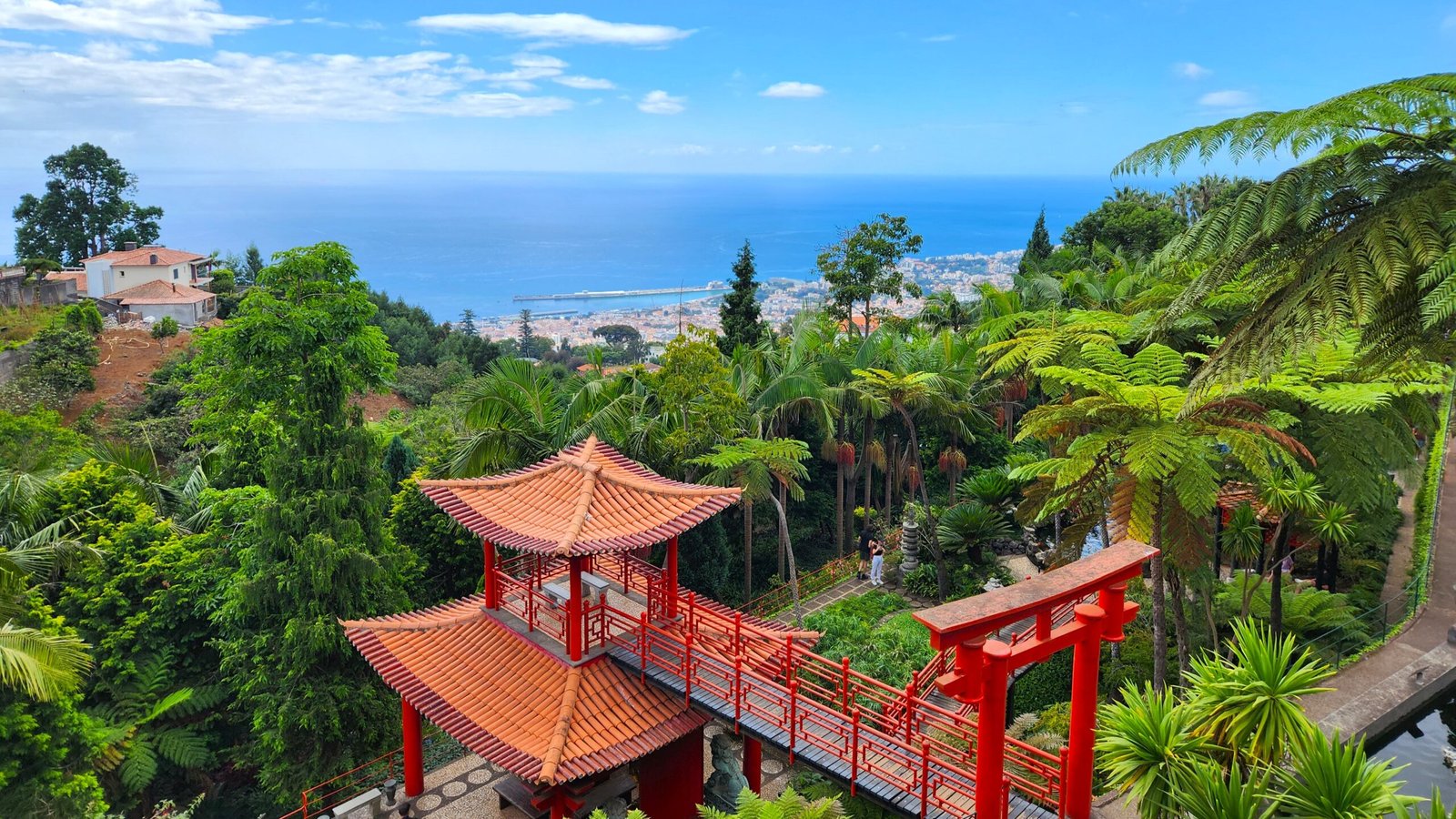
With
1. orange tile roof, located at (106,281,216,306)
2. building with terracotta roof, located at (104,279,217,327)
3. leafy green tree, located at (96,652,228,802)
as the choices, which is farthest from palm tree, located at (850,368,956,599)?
orange tile roof, located at (106,281,216,306)

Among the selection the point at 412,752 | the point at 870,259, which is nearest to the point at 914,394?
the point at 870,259

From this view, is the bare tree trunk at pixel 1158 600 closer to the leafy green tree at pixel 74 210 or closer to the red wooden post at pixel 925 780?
the red wooden post at pixel 925 780

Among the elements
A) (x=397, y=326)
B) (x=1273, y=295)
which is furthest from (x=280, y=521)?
(x=397, y=326)

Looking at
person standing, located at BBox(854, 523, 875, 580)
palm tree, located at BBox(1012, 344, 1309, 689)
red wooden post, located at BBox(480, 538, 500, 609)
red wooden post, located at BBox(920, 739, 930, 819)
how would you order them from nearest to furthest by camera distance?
red wooden post, located at BBox(920, 739, 930, 819)
palm tree, located at BBox(1012, 344, 1309, 689)
red wooden post, located at BBox(480, 538, 500, 609)
person standing, located at BBox(854, 523, 875, 580)

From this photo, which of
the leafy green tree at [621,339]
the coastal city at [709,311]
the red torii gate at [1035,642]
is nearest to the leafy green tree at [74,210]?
the leafy green tree at [621,339]

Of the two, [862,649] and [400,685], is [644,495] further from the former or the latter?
[862,649]

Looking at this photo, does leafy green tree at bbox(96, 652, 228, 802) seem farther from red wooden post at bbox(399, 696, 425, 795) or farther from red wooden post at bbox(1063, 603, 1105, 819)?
red wooden post at bbox(1063, 603, 1105, 819)

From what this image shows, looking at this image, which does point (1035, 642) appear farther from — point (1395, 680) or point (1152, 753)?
point (1395, 680)
